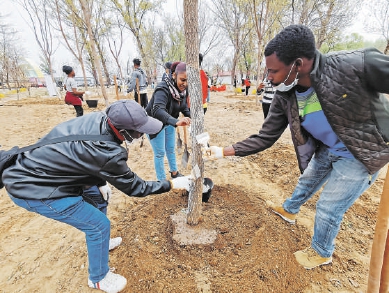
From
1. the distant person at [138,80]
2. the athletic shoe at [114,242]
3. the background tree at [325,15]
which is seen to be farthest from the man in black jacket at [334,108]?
the background tree at [325,15]

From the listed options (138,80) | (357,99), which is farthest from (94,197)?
(138,80)

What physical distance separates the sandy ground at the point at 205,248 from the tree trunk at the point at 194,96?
0.96ft

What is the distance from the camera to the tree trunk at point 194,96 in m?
1.63

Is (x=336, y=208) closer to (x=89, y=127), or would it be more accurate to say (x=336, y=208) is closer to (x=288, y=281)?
(x=288, y=281)

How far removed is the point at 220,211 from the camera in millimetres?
2406

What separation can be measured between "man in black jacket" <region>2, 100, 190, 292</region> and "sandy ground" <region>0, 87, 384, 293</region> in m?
0.61

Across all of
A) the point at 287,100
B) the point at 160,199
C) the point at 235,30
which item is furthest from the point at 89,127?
the point at 235,30

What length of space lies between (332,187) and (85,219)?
68.1 inches

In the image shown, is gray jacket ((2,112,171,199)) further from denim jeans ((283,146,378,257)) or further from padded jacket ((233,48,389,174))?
denim jeans ((283,146,378,257))

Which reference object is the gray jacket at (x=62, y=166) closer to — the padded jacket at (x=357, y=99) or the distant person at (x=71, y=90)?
the padded jacket at (x=357, y=99)

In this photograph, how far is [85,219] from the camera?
4.67 feet

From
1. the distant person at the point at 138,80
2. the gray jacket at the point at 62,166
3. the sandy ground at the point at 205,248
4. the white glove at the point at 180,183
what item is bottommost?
the sandy ground at the point at 205,248

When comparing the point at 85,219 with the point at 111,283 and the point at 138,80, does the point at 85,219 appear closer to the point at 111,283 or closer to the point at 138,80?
the point at 111,283

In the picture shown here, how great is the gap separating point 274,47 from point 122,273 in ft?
6.62
